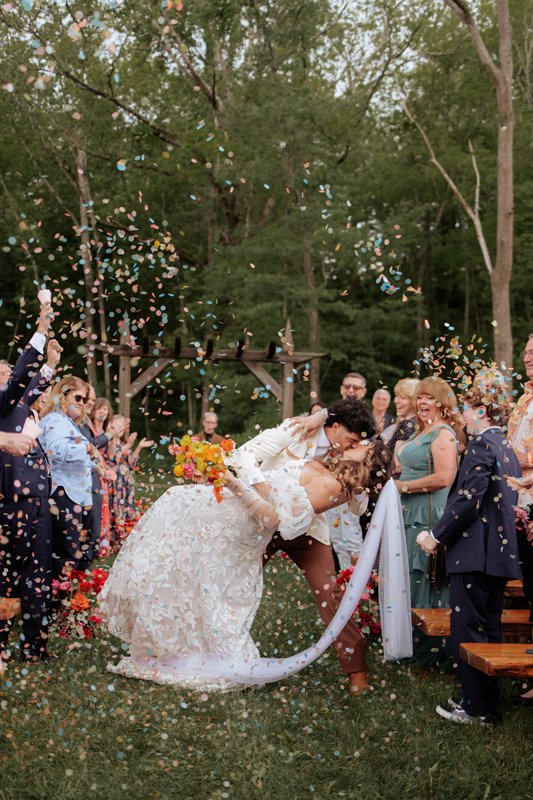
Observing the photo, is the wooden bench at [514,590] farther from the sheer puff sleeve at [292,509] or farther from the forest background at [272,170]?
the forest background at [272,170]

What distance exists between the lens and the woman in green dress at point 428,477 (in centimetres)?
565

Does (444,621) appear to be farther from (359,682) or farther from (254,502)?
(254,502)

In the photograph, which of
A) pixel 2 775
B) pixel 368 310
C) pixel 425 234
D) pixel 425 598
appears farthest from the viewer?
pixel 425 234

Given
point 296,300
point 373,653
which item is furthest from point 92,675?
point 296,300

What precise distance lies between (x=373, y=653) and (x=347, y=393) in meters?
2.68

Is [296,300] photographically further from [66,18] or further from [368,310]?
[66,18]

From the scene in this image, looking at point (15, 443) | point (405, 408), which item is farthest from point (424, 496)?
point (15, 443)

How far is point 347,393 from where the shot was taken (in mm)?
7770

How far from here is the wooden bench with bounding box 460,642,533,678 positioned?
3.97m

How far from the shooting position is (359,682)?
4.93 meters

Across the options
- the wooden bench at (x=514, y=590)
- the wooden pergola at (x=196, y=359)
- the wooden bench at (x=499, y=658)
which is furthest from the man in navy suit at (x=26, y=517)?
the wooden pergola at (x=196, y=359)

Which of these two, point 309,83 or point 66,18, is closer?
→ point 309,83

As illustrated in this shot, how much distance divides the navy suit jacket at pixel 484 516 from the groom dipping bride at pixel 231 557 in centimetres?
62

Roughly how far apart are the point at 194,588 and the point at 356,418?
1430 mm
